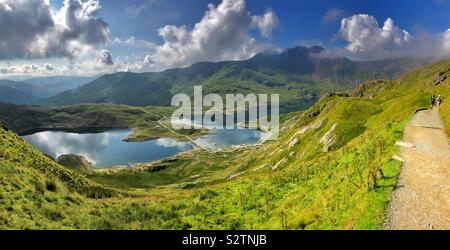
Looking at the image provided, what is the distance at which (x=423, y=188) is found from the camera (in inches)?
862

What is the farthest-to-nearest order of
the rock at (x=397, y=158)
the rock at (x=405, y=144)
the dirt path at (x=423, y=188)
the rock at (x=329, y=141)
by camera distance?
the rock at (x=329, y=141), the rock at (x=405, y=144), the rock at (x=397, y=158), the dirt path at (x=423, y=188)

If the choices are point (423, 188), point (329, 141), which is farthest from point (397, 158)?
point (329, 141)

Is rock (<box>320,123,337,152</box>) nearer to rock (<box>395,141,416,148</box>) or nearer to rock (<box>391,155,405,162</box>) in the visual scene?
rock (<box>395,141,416,148</box>)

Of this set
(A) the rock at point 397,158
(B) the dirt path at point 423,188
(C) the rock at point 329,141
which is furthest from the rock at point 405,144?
(C) the rock at point 329,141

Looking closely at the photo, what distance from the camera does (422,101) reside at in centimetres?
7831

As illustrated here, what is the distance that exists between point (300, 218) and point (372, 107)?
299 ft

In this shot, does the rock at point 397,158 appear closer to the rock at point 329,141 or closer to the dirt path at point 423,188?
the dirt path at point 423,188

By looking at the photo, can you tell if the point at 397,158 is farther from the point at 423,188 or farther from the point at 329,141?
the point at 329,141

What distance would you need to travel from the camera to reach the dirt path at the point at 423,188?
1828 cm

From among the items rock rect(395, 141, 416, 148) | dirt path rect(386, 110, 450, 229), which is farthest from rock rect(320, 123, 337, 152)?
rock rect(395, 141, 416, 148)

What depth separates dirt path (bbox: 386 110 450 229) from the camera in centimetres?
1828

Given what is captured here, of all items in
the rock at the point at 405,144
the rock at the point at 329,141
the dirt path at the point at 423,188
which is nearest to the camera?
the dirt path at the point at 423,188

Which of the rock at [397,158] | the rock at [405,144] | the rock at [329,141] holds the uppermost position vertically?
the rock at [405,144]
